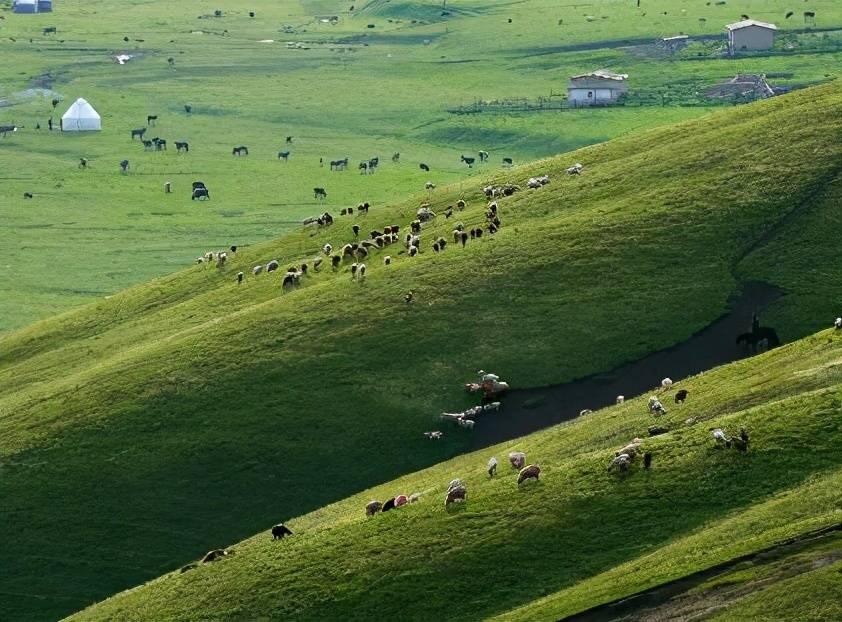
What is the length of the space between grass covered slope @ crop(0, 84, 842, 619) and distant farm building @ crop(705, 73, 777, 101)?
74.5 meters

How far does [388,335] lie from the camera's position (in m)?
82.6

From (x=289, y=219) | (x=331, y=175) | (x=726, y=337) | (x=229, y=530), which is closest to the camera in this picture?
(x=229, y=530)

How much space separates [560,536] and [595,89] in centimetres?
13483

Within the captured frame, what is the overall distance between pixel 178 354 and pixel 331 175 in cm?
7927

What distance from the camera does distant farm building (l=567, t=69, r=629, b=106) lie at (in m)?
185

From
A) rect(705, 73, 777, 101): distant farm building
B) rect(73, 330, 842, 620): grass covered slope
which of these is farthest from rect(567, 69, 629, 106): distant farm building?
rect(73, 330, 842, 620): grass covered slope

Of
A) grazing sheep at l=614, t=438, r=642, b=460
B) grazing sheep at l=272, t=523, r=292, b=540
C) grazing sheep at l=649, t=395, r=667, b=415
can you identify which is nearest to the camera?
grazing sheep at l=614, t=438, r=642, b=460

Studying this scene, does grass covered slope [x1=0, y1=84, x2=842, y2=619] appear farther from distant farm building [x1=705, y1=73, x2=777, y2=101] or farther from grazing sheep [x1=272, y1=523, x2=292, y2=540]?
distant farm building [x1=705, y1=73, x2=777, y2=101]

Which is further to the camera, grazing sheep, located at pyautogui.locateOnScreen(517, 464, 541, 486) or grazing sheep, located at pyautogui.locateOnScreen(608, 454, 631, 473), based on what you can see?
grazing sheep, located at pyautogui.locateOnScreen(517, 464, 541, 486)

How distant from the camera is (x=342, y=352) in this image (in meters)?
81.8

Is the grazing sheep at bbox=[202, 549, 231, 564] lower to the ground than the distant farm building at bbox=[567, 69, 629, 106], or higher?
lower

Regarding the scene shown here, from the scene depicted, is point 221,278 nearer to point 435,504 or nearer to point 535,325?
point 535,325

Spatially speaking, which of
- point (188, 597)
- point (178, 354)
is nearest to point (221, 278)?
point (178, 354)

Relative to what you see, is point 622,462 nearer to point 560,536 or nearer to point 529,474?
point 529,474
